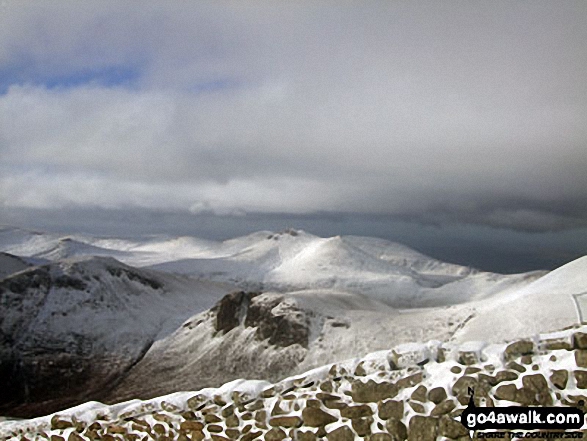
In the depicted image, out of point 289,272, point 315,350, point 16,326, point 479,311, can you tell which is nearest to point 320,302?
point 315,350

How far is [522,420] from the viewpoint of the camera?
8.00 meters

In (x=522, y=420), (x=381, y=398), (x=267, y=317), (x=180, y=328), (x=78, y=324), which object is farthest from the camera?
(x=180, y=328)

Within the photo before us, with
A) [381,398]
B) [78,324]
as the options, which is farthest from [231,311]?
[381,398]

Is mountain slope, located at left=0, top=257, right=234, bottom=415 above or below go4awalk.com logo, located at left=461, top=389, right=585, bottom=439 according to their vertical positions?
below

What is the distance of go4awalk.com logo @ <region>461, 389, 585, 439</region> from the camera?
784 cm

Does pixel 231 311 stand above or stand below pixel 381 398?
below

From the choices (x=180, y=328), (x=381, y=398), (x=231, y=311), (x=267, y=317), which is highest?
(x=381, y=398)

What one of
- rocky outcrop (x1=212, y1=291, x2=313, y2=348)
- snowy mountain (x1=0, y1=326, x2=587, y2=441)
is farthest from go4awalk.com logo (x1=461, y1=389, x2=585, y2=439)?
rocky outcrop (x1=212, y1=291, x2=313, y2=348)

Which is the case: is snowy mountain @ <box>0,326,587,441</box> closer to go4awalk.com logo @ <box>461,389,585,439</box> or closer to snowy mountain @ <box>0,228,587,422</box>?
go4awalk.com logo @ <box>461,389,585,439</box>

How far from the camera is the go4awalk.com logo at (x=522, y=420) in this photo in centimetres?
784

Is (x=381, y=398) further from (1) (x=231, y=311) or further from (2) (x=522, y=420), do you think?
(1) (x=231, y=311)

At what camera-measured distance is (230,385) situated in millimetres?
10641

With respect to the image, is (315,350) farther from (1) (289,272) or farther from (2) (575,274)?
(1) (289,272)

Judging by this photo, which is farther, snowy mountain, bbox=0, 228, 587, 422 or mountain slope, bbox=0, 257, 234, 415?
mountain slope, bbox=0, 257, 234, 415
